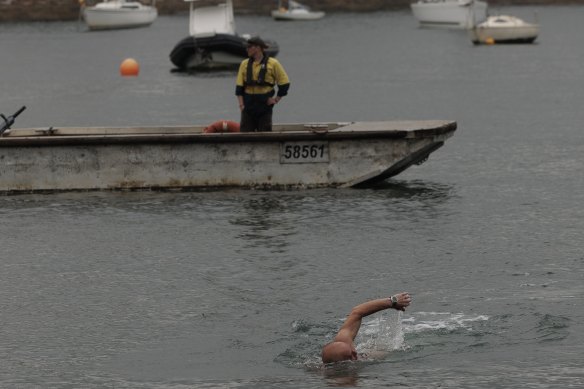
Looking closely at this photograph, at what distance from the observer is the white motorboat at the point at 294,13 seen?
107m

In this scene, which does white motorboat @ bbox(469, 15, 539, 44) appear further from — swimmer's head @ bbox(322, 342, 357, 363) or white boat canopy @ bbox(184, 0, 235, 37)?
swimmer's head @ bbox(322, 342, 357, 363)

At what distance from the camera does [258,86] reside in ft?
66.7

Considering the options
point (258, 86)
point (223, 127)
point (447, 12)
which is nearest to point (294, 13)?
point (447, 12)

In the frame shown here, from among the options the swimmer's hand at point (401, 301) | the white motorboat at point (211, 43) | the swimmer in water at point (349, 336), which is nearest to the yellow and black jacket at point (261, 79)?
the swimmer in water at point (349, 336)

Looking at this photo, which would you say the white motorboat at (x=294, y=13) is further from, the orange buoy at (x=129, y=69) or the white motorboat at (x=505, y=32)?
the orange buoy at (x=129, y=69)

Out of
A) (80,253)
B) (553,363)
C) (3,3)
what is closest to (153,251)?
(80,253)

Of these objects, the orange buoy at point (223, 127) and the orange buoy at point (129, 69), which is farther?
the orange buoy at point (129, 69)

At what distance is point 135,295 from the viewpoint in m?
15.0

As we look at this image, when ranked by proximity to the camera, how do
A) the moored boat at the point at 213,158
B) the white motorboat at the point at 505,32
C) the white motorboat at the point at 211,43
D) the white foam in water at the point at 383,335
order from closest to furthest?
the white foam in water at the point at 383,335
the moored boat at the point at 213,158
the white motorboat at the point at 211,43
the white motorboat at the point at 505,32

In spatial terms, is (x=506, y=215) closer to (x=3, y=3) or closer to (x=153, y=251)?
(x=153, y=251)

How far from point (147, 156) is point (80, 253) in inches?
132

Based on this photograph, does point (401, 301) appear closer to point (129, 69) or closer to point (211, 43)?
point (211, 43)

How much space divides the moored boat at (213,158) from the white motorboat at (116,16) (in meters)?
75.4

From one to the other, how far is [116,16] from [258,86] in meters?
76.5
